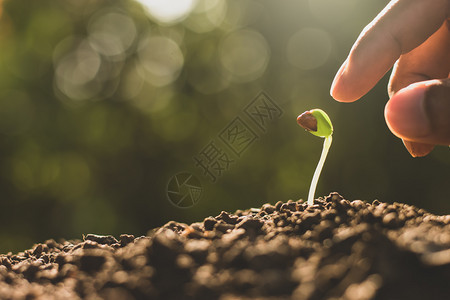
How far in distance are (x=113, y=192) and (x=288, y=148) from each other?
4008 millimetres

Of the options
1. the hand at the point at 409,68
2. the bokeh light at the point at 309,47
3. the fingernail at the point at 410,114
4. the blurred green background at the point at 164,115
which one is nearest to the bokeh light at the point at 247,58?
the blurred green background at the point at 164,115

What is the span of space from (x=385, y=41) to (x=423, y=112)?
505 millimetres

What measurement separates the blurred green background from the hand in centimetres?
592

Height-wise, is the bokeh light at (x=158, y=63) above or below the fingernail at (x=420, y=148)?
above

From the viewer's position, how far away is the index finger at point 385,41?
1885 millimetres

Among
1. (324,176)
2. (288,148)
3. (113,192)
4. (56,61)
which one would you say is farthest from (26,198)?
(324,176)

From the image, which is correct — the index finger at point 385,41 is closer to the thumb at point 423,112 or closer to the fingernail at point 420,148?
the thumb at point 423,112

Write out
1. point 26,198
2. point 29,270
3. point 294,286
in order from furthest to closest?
point 26,198
point 29,270
point 294,286

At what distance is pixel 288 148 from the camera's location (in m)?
8.73

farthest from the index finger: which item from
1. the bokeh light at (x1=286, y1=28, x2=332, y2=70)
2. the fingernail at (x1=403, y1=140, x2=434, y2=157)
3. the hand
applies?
the bokeh light at (x1=286, y1=28, x2=332, y2=70)

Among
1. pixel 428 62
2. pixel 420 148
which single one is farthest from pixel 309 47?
pixel 420 148

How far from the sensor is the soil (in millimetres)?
967

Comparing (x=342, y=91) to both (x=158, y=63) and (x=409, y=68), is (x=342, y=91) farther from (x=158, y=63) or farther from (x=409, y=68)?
(x=158, y=63)

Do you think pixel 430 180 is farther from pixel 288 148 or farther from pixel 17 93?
pixel 17 93
